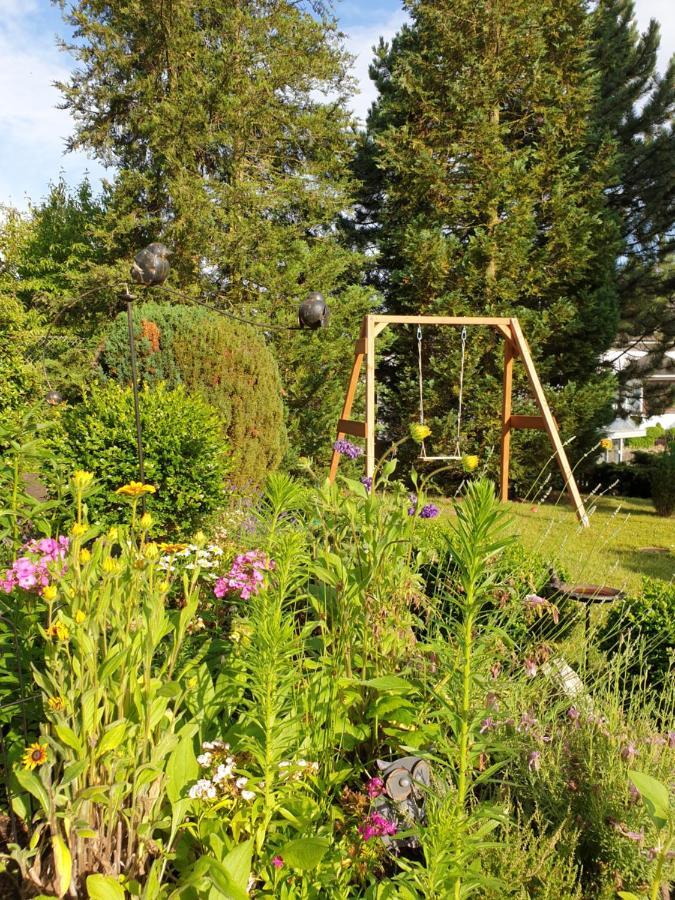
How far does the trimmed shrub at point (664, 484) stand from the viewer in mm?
7449

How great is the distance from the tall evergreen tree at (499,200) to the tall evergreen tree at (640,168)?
1178mm

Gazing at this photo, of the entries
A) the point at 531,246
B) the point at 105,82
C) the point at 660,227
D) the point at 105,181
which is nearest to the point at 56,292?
the point at 105,181

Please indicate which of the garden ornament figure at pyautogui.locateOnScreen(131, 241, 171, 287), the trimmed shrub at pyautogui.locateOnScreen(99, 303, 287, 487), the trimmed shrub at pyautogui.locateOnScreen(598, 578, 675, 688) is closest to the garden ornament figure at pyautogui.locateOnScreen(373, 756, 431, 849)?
the trimmed shrub at pyautogui.locateOnScreen(598, 578, 675, 688)

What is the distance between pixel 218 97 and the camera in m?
8.24

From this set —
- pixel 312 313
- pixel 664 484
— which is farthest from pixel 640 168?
pixel 312 313

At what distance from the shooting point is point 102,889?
92 cm

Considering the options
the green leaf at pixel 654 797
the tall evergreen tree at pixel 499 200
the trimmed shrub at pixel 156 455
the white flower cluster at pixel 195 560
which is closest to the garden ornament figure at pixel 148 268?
the white flower cluster at pixel 195 560

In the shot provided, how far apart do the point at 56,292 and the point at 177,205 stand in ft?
10.9

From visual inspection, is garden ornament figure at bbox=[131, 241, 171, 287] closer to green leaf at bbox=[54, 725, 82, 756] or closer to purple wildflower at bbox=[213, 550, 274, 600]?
purple wildflower at bbox=[213, 550, 274, 600]

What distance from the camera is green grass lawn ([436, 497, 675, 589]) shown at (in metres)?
4.32

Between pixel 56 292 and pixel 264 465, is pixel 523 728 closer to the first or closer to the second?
pixel 264 465

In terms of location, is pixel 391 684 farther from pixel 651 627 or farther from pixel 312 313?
pixel 312 313

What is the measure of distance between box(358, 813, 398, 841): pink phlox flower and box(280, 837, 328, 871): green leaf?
0.56 ft

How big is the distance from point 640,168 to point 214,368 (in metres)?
8.25
